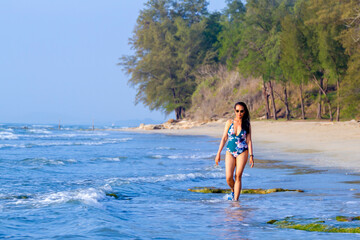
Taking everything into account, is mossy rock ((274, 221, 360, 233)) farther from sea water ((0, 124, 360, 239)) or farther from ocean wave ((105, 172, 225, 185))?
ocean wave ((105, 172, 225, 185))

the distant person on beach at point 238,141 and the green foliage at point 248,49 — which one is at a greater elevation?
the green foliage at point 248,49

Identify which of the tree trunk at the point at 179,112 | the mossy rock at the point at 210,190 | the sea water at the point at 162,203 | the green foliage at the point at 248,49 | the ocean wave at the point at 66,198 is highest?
the green foliage at the point at 248,49

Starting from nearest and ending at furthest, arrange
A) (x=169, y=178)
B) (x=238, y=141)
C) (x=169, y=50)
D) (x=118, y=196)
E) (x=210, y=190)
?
(x=238, y=141)
(x=118, y=196)
(x=210, y=190)
(x=169, y=178)
(x=169, y=50)

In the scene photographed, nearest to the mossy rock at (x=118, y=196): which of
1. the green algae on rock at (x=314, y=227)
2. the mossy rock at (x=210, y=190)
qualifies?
the mossy rock at (x=210, y=190)

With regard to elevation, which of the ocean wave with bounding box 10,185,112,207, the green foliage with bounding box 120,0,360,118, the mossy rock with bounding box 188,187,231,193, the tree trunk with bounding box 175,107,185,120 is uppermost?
the green foliage with bounding box 120,0,360,118

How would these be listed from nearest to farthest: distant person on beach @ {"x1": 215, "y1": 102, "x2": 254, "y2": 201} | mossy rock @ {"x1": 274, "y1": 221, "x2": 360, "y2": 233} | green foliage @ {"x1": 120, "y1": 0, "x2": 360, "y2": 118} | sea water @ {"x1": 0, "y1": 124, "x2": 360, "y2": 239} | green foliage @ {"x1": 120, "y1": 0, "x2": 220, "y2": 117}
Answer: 1. mossy rock @ {"x1": 274, "y1": 221, "x2": 360, "y2": 233}
2. sea water @ {"x1": 0, "y1": 124, "x2": 360, "y2": 239}
3. distant person on beach @ {"x1": 215, "y1": 102, "x2": 254, "y2": 201}
4. green foliage @ {"x1": 120, "y1": 0, "x2": 360, "y2": 118}
5. green foliage @ {"x1": 120, "y1": 0, "x2": 220, "y2": 117}

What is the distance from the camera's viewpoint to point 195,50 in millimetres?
58219

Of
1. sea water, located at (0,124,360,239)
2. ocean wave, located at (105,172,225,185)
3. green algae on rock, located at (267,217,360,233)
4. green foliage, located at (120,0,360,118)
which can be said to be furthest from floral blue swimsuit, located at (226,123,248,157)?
green foliage, located at (120,0,360,118)

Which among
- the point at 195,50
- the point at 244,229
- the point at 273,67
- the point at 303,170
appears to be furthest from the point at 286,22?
the point at 244,229

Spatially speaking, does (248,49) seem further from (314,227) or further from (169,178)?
(314,227)

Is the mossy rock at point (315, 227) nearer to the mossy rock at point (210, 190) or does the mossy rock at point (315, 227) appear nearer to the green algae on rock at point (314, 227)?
the green algae on rock at point (314, 227)

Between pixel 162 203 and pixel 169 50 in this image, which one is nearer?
pixel 162 203

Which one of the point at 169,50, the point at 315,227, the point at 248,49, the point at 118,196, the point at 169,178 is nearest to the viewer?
the point at 315,227

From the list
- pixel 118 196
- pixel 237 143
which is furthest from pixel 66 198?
pixel 237 143
